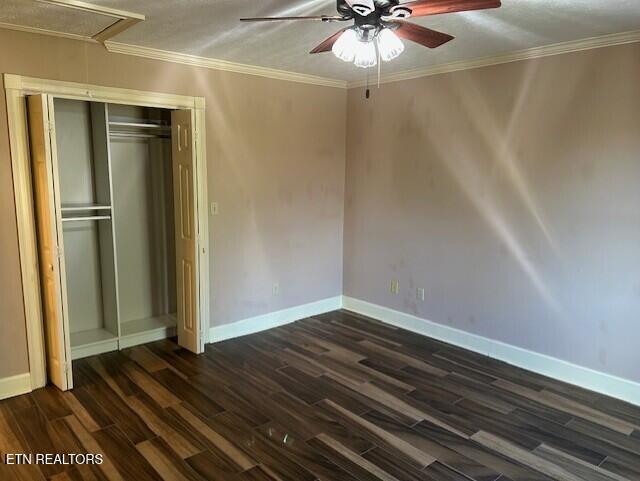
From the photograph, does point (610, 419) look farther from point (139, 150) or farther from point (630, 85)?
point (139, 150)

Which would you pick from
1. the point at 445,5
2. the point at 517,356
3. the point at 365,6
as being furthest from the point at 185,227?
the point at 517,356

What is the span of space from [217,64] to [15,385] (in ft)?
9.64

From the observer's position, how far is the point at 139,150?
14.8 feet

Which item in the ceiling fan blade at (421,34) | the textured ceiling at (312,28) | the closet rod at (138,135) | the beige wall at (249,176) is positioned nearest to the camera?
the ceiling fan blade at (421,34)

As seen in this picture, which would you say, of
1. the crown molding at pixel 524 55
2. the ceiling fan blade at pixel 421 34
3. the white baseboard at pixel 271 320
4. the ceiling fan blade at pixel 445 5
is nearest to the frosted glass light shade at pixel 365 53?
the ceiling fan blade at pixel 421 34

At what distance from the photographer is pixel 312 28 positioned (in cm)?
307

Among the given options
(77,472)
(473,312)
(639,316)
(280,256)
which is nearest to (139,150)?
(280,256)

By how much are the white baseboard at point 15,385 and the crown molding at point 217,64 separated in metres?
2.46

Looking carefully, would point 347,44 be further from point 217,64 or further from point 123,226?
point 123,226

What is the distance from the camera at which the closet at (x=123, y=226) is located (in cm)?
409

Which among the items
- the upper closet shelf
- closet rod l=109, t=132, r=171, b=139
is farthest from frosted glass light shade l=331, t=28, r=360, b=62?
closet rod l=109, t=132, r=171, b=139

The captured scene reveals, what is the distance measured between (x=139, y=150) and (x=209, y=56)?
1.14 m

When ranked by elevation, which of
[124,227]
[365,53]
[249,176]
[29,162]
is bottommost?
[124,227]

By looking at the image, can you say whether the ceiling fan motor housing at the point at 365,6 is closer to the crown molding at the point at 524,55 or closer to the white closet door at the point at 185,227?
the crown molding at the point at 524,55
